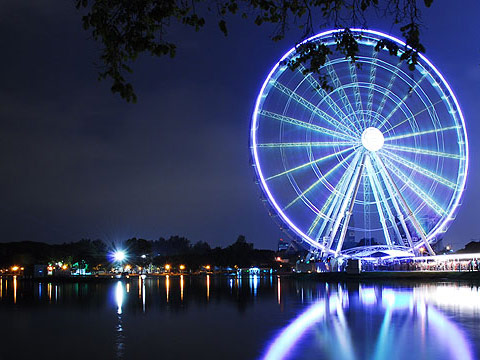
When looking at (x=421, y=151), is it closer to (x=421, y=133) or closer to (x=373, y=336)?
(x=421, y=133)

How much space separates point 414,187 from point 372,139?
181 inches

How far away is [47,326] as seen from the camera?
17.5 metres

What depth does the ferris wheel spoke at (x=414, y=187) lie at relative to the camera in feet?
137

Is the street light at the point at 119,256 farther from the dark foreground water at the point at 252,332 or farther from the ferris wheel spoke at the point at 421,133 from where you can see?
the dark foreground water at the point at 252,332

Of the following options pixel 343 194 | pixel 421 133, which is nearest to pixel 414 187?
pixel 421 133

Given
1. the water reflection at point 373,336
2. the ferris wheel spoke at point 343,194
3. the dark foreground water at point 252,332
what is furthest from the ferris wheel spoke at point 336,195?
the water reflection at point 373,336

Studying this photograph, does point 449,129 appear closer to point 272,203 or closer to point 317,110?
point 317,110

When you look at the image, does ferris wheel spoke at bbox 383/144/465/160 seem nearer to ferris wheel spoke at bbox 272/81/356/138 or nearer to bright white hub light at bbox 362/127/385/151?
bright white hub light at bbox 362/127/385/151

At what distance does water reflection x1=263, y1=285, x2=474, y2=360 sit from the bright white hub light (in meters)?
21.9

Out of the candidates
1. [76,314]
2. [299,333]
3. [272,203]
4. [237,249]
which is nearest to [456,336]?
[299,333]

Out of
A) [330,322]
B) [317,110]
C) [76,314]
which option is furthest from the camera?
[317,110]

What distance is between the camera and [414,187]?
41.7m

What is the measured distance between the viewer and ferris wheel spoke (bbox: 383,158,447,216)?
4169 centimetres

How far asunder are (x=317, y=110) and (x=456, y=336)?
27496 mm
